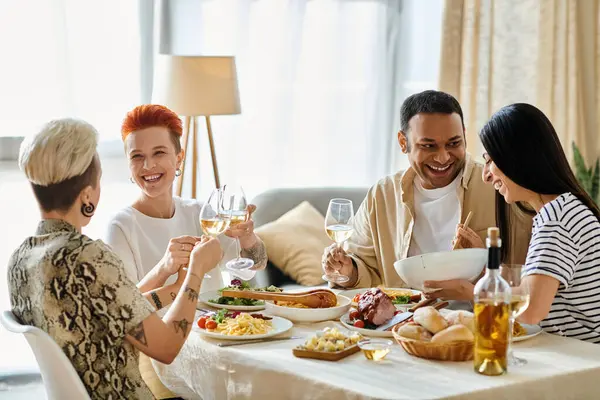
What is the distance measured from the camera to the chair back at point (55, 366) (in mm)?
1868

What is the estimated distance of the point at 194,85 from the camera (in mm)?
4176

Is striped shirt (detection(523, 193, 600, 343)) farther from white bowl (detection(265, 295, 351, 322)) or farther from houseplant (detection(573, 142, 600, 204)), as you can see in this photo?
houseplant (detection(573, 142, 600, 204))

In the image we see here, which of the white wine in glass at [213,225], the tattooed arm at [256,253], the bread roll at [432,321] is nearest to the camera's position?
the bread roll at [432,321]

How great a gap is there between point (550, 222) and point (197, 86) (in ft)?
7.57

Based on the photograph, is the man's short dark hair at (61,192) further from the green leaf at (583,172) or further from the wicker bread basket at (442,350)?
the green leaf at (583,172)

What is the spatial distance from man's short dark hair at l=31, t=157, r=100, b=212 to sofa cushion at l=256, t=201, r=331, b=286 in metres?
2.33

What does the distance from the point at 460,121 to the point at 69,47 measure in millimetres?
2255

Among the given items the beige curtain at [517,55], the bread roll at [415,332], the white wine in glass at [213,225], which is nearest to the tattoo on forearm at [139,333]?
the white wine in glass at [213,225]

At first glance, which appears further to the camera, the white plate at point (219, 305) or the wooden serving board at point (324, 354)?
the white plate at point (219, 305)

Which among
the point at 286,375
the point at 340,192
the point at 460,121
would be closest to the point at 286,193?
the point at 340,192

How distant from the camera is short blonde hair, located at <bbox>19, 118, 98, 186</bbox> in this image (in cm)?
196

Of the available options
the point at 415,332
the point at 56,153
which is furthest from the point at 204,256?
the point at 415,332

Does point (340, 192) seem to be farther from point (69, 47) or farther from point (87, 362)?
point (87, 362)

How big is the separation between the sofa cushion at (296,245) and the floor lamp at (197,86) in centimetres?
62
